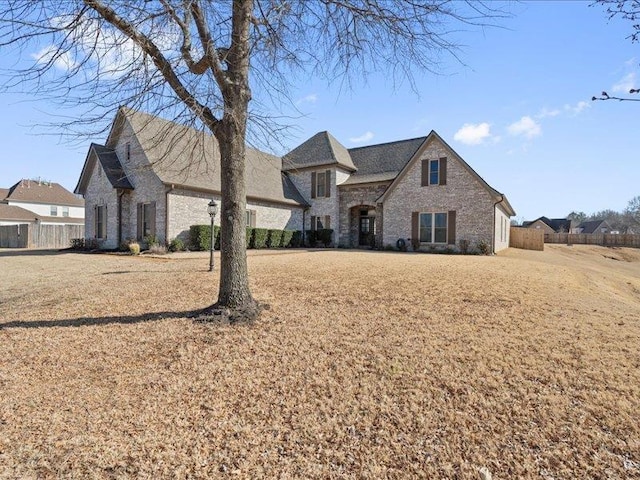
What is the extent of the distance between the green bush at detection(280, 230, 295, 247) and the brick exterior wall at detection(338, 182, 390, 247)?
334 centimetres

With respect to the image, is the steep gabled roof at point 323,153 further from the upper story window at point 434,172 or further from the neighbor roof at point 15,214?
the neighbor roof at point 15,214

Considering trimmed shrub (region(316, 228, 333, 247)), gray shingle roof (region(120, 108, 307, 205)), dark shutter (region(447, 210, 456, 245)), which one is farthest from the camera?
trimmed shrub (region(316, 228, 333, 247))

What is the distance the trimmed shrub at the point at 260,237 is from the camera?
802 inches

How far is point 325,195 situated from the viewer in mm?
24062

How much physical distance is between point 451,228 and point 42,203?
4495 cm

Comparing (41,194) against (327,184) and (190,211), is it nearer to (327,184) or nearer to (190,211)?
(190,211)

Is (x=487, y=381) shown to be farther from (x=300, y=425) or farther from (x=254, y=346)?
(x=254, y=346)

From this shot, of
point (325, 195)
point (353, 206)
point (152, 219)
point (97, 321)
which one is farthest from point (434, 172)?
point (97, 321)

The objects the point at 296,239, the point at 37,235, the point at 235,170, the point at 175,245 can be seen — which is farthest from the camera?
the point at 37,235

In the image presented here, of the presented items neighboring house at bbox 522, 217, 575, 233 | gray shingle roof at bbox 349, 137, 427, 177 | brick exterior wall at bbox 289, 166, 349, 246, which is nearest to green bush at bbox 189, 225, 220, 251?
brick exterior wall at bbox 289, 166, 349, 246

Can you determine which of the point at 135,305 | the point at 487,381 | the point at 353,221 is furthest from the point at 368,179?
the point at 487,381

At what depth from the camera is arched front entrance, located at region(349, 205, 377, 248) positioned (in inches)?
931

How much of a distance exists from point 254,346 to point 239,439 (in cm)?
171

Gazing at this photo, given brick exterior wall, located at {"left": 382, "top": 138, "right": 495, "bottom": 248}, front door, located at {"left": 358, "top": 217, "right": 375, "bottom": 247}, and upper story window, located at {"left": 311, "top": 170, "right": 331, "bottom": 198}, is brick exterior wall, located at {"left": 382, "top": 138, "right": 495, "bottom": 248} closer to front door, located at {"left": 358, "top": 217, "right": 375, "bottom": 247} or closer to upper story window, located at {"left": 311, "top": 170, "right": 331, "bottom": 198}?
front door, located at {"left": 358, "top": 217, "right": 375, "bottom": 247}
